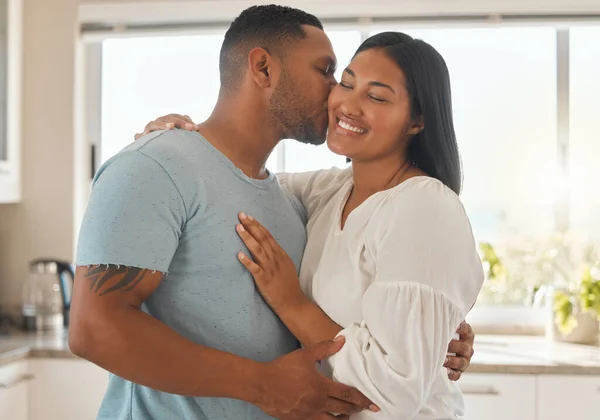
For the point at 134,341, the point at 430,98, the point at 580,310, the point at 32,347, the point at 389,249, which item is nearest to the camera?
the point at 134,341

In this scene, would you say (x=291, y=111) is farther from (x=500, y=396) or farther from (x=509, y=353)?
(x=509, y=353)

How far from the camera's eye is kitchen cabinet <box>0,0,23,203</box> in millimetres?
3227

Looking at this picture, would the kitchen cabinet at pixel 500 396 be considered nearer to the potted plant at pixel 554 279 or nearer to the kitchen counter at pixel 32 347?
the potted plant at pixel 554 279

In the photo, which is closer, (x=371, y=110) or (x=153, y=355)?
(x=153, y=355)

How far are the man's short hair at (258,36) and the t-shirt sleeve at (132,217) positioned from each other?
1.25ft

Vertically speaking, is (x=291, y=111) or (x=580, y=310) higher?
(x=291, y=111)

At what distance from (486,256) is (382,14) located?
1061mm

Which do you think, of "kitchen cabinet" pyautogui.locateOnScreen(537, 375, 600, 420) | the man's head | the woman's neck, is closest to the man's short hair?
the man's head

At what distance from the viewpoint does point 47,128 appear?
3.42m

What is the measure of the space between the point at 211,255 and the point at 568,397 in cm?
166

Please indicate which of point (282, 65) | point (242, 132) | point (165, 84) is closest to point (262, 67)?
point (282, 65)

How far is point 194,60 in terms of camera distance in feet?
11.5

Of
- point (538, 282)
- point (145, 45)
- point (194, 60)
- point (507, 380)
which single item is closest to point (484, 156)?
point (538, 282)

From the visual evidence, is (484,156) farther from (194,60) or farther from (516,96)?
(194,60)
